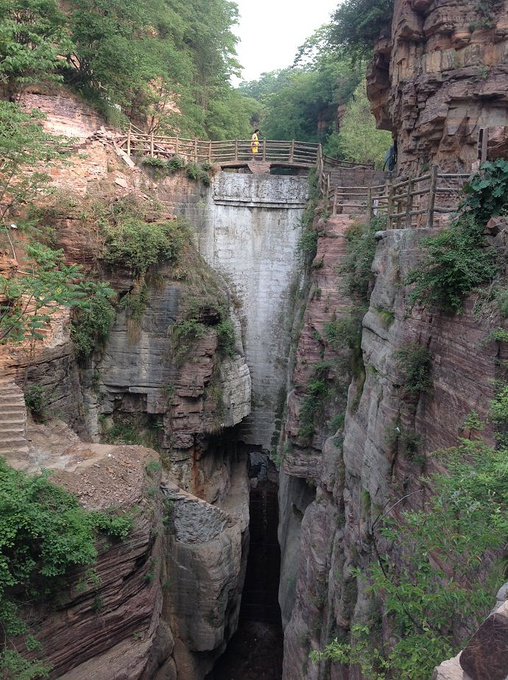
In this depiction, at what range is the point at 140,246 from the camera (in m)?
16.1

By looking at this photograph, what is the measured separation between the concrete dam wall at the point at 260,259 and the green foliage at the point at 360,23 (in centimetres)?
627

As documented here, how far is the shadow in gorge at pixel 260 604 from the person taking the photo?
16031mm

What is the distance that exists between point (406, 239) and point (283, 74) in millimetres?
51771

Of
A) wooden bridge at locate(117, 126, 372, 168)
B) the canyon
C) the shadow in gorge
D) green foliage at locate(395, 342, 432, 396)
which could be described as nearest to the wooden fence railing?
the canyon

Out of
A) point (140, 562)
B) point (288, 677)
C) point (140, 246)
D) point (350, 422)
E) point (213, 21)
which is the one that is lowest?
point (288, 677)

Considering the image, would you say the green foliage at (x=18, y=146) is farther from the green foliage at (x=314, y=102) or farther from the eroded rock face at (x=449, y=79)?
the green foliage at (x=314, y=102)

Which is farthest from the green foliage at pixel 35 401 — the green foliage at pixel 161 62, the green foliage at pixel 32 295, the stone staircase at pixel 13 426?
the green foliage at pixel 161 62

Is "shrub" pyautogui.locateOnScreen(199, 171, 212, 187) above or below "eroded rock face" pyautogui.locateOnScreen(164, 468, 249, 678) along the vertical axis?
above

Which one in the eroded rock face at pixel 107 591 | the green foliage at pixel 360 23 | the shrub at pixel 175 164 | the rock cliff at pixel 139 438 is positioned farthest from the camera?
the shrub at pixel 175 164

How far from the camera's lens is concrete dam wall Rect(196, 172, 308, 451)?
19422 millimetres

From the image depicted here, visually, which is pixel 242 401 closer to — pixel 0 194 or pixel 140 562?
pixel 140 562

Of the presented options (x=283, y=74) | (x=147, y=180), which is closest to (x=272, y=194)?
(x=147, y=180)

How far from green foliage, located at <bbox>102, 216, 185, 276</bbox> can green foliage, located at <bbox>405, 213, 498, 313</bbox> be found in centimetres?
1132

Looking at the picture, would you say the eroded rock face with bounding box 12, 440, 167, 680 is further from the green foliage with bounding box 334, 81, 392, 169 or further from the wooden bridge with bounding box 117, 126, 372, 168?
the green foliage with bounding box 334, 81, 392, 169
